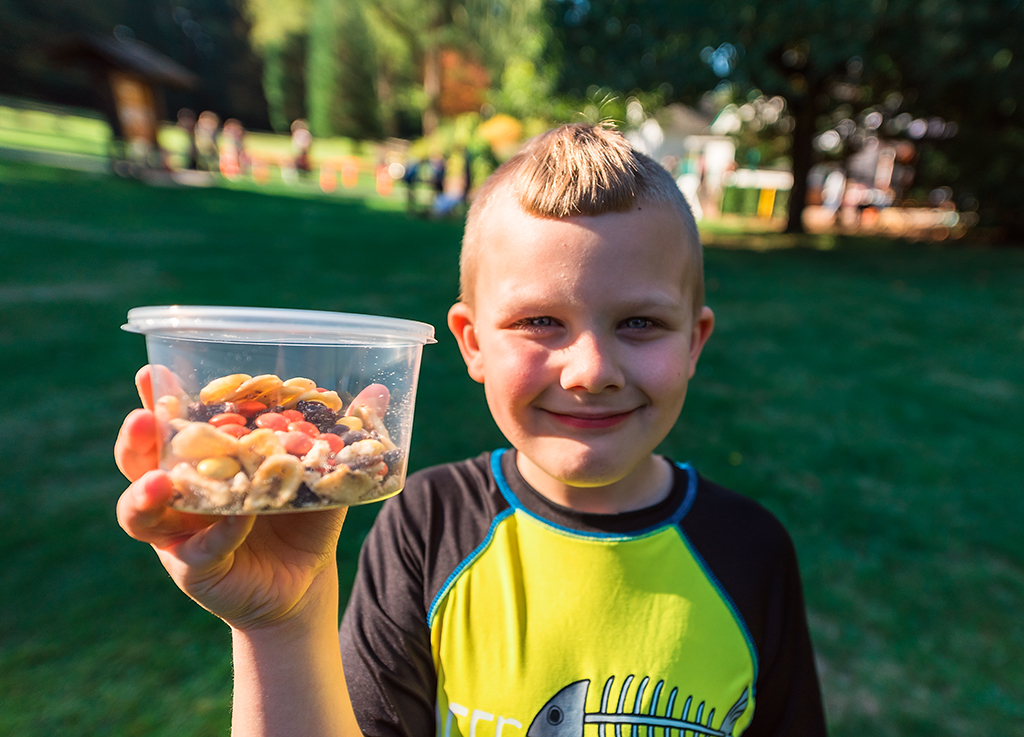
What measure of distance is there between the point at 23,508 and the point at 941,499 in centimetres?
542

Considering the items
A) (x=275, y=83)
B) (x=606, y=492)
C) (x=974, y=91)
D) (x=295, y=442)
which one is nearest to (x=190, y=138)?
(x=974, y=91)

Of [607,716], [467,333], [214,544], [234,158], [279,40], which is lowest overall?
[607,716]

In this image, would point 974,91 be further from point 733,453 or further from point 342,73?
point 342,73

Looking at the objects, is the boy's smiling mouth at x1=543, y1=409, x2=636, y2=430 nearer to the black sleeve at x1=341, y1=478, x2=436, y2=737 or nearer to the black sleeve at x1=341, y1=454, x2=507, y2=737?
the black sleeve at x1=341, y1=454, x2=507, y2=737

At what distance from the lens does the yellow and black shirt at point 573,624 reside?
1.27m

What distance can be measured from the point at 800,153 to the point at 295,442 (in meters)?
16.8

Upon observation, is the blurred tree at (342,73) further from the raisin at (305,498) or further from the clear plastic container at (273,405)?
the raisin at (305,498)

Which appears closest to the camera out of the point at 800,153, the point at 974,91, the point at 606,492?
the point at 606,492

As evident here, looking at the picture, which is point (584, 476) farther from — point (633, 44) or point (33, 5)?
point (33, 5)

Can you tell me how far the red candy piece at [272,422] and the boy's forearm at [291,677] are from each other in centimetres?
29

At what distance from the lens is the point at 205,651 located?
2572 millimetres

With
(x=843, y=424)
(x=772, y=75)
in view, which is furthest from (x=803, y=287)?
(x=843, y=424)

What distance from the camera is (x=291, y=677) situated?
41.2 inches

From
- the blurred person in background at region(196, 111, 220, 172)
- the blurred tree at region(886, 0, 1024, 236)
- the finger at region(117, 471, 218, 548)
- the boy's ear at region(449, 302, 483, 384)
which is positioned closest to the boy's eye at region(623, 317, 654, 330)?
the boy's ear at region(449, 302, 483, 384)
